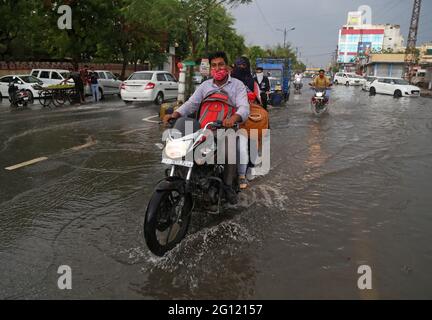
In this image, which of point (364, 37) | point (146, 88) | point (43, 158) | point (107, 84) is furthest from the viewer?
point (364, 37)

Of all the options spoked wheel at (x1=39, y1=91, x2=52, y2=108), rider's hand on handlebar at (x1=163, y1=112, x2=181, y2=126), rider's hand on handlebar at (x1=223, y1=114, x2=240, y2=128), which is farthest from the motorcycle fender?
spoked wheel at (x1=39, y1=91, x2=52, y2=108)

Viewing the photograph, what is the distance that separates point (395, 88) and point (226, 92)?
3110 centimetres

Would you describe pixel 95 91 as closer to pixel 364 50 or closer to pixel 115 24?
pixel 115 24

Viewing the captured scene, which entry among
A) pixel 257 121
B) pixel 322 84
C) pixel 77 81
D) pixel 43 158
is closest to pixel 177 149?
pixel 257 121

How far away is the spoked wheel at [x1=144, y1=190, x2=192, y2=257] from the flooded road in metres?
0.13

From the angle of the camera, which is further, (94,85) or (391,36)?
(391,36)

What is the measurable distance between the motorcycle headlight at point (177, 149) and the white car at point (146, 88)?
15805mm

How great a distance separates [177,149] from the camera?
13.5ft

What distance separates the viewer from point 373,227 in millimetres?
4938

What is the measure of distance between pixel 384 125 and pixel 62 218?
Answer: 12.0 metres

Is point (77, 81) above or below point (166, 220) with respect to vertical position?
above

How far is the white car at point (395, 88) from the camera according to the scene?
32.2 metres

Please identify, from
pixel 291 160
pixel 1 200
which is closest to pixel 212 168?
pixel 1 200

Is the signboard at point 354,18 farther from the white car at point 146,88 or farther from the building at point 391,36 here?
the white car at point 146,88
